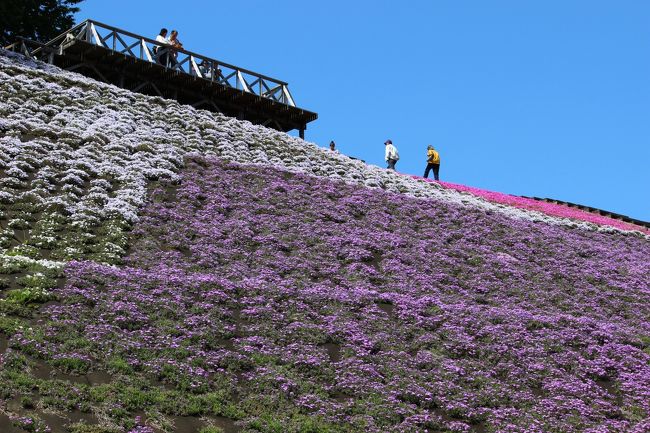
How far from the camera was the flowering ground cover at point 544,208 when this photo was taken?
46006mm

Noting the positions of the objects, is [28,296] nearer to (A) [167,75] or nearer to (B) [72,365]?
(B) [72,365]

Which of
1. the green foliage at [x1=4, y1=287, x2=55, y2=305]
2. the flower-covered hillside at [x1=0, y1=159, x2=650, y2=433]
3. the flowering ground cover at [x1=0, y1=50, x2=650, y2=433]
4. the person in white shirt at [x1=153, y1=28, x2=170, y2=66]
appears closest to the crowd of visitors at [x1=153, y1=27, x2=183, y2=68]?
the person in white shirt at [x1=153, y1=28, x2=170, y2=66]

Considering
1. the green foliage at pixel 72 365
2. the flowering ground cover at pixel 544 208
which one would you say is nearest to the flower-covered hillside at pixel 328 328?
the green foliage at pixel 72 365

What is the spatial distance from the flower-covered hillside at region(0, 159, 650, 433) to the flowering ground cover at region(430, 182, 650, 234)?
36.7ft

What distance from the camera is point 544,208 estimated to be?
47.5m

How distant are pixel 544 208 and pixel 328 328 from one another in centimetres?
2827

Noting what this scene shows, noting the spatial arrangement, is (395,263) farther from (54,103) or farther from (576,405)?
(54,103)

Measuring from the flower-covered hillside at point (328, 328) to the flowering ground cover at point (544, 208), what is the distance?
1119 cm

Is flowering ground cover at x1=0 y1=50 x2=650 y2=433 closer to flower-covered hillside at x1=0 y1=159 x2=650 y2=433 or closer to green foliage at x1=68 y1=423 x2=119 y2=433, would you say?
flower-covered hillside at x1=0 y1=159 x2=650 y2=433

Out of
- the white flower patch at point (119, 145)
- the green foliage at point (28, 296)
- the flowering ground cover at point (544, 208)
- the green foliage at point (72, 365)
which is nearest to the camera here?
the green foliage at point (72, 365)

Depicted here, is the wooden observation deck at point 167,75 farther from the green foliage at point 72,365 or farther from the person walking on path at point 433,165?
the green foliage at point 72,365

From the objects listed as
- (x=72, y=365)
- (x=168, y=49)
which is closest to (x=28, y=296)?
(x=72, y=365)

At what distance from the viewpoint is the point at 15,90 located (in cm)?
3900

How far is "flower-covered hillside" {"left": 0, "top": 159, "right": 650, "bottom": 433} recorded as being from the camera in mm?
17844
